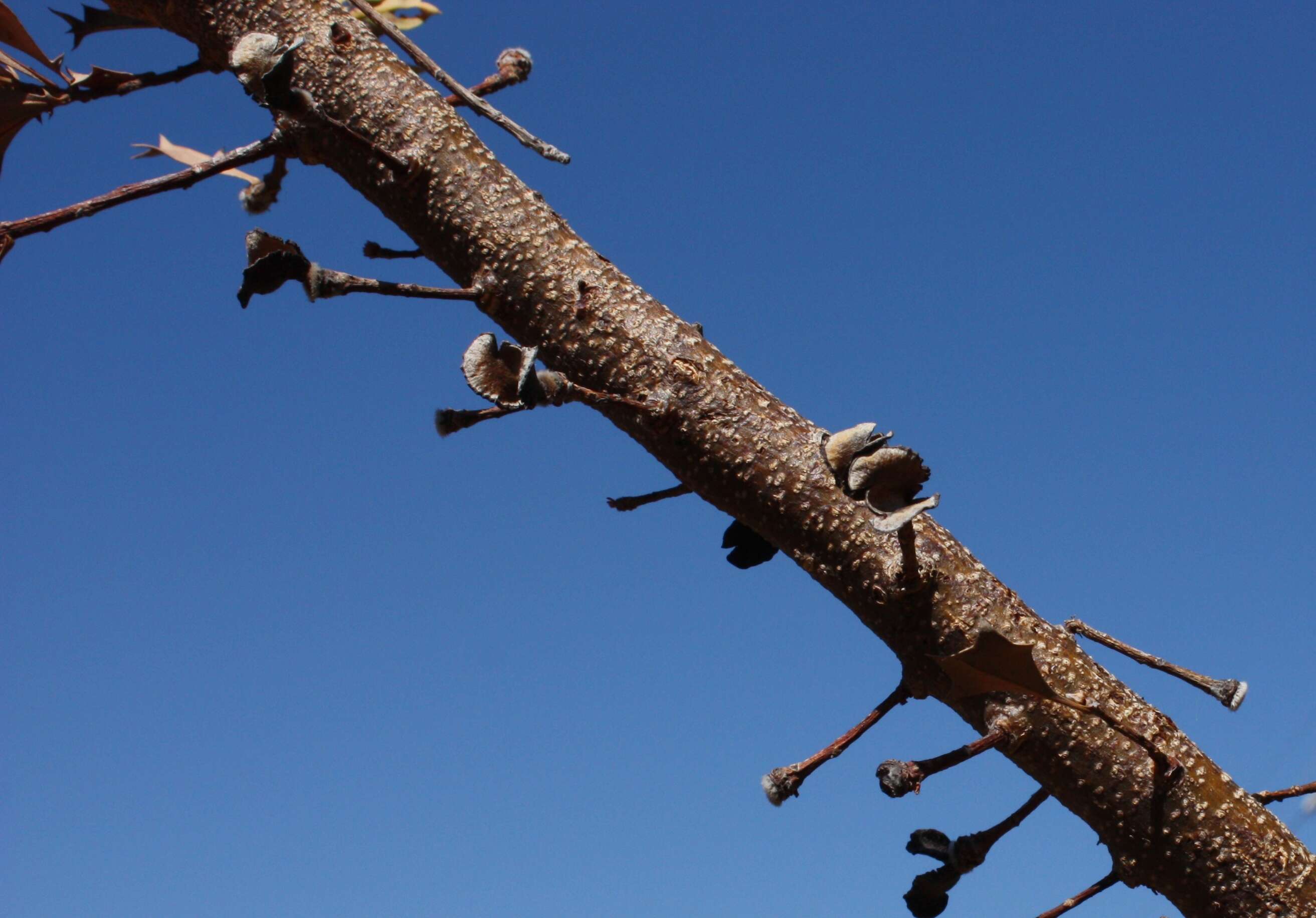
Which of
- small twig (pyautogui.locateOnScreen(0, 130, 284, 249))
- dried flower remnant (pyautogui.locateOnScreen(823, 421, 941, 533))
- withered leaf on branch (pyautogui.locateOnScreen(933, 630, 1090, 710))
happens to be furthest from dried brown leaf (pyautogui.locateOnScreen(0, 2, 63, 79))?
withered leaf on branch (pyautogui.locateOnScreen(933, 630, 1090, 710))

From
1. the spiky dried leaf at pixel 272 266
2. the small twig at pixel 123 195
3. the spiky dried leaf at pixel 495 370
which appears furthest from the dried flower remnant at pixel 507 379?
the small twig at pixel 123 195

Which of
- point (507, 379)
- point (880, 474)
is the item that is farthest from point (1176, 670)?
point (507, 379)

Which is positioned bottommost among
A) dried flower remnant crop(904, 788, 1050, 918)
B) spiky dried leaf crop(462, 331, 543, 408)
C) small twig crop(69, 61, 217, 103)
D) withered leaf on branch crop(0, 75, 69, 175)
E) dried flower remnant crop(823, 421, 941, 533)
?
withered leaf on branch crop(0, 75, 69, 175)

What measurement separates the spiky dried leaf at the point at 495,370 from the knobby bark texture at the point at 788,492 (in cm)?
18

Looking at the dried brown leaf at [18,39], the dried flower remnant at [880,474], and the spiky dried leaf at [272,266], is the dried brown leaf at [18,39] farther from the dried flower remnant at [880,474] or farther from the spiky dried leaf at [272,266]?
the dried flower remnant at [880,474]

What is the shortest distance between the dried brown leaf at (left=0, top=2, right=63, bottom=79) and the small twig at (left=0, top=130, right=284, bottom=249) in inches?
16.8

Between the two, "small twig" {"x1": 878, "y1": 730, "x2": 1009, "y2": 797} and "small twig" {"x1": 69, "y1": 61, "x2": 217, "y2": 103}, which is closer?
"small twig" {"x1": 878, "y1": 730, "x2": 1009, "y2": 797}

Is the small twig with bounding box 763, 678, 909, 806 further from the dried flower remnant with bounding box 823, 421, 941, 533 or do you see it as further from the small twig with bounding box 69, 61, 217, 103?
the small twig with bounding box 69, 61, 217, 103

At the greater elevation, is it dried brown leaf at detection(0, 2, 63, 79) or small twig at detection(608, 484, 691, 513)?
small twig at detection(608, 484, 691, 513)

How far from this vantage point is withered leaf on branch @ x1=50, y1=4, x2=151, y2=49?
176 cm

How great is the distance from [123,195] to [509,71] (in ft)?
2.02

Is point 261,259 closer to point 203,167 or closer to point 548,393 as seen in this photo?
point 203,167

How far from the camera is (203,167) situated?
1332 mm

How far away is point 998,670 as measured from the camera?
1138 millimetres
